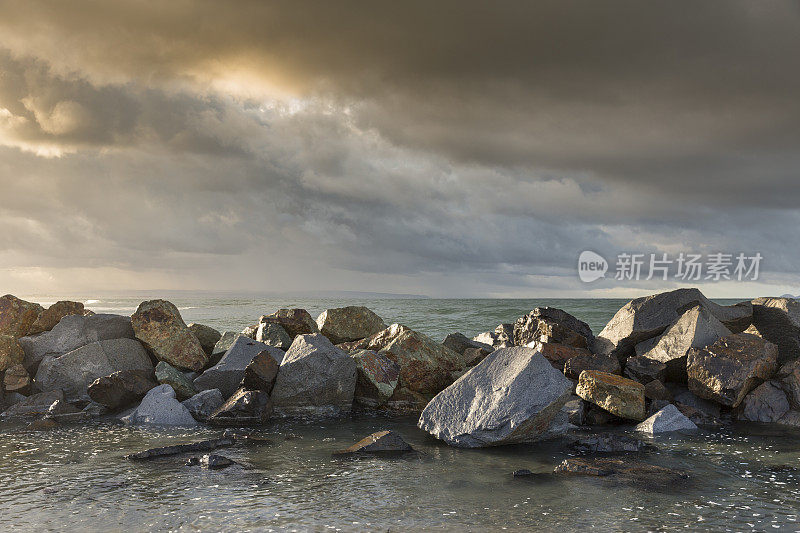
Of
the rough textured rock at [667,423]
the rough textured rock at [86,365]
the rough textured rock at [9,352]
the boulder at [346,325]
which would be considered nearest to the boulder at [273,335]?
the boulder at [346,325]

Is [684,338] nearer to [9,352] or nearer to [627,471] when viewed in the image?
[627,471]

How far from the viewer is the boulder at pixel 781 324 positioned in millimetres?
13641

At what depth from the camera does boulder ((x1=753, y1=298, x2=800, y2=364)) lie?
13.6 meters

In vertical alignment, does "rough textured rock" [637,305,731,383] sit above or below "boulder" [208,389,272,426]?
above

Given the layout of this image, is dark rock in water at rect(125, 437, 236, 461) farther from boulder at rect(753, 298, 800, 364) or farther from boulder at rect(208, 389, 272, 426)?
boulder at rect(753, 298, 800, 364)

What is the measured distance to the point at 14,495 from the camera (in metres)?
6.97

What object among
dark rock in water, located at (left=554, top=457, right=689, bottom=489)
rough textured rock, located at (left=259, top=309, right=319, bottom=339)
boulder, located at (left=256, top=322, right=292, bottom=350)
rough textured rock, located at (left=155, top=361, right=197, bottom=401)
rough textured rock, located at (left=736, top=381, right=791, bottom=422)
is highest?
rough textured rock, located at (left=259, top=309, right=319, bottom=339)

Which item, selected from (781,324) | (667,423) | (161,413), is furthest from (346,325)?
(781,324)

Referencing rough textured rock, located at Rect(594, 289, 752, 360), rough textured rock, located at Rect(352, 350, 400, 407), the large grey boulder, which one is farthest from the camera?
the large grey boulder

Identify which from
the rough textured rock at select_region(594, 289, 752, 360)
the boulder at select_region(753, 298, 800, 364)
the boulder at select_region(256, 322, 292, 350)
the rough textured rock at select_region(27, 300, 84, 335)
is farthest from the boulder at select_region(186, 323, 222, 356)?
the boulder at select_region(753, 298, 800, 364)

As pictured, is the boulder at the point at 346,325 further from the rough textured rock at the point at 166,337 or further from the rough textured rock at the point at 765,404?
the rough textured rock at the point at 765,404

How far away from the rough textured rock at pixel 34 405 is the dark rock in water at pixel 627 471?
10.1 metres

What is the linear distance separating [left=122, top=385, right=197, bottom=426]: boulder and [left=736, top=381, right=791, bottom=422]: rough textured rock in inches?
412

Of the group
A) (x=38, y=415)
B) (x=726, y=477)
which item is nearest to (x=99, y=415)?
(x=38, y=415)
